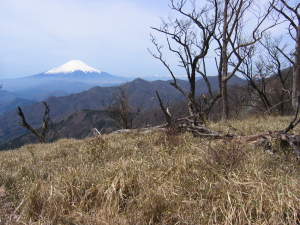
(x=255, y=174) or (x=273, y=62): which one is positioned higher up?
(x=273, y=62)

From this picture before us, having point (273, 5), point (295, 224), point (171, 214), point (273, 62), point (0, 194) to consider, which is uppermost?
point (273, 5)

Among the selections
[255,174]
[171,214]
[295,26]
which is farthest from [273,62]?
[171,214]

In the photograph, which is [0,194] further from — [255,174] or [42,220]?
[255,174]

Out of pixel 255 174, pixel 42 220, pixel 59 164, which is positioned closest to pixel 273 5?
pixel 255 174

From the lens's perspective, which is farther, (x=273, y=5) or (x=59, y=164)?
(x=273, y=5)

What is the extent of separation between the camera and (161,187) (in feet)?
8.38

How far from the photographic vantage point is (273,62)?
55.6ft

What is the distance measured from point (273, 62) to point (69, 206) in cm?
1976

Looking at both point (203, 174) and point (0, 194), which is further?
point (0, 194)

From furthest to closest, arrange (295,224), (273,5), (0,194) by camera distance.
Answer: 1. (273,5)
2. (0,194)
3. (295,224)

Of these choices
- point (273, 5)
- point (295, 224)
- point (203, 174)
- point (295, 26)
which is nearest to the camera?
point (295, 224)

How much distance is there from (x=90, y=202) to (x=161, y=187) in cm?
100

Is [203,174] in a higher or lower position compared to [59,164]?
higher

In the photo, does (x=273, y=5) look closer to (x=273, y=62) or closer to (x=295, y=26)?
(x=295, y=26)
